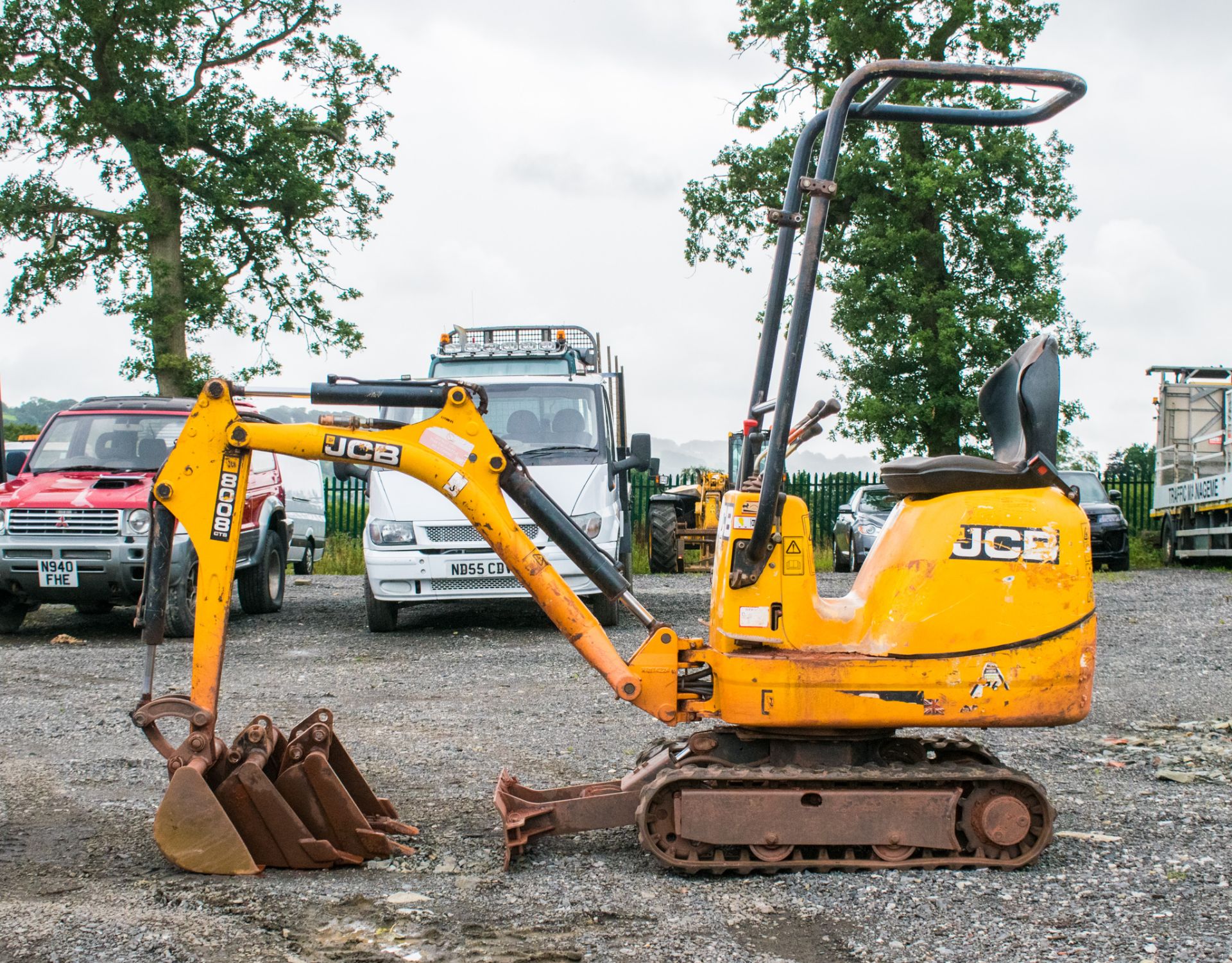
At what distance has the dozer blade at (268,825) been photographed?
4.58m

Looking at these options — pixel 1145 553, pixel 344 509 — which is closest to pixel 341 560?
pixel 344 509

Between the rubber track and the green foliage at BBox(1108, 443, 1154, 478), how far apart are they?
22.3 meters

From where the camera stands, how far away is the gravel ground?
12.5ft

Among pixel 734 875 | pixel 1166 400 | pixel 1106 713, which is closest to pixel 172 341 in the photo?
pixel 1166 400

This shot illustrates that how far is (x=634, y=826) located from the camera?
5.22m

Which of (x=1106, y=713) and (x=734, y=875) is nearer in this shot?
(x=734, y=875)

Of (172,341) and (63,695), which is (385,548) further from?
(172,341)

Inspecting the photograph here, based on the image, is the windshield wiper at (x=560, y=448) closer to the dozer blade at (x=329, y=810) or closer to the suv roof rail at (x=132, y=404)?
the suv roof rail at (x=132, y=404)

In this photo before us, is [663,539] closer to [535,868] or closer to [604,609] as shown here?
[604,609]

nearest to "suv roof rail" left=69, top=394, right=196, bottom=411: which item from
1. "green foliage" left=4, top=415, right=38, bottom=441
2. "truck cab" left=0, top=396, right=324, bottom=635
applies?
"truck cab" left=0, top=396, right=324, bottom=635

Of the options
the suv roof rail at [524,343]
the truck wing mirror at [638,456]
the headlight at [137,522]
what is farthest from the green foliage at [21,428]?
the truck wing mirror at [638,456]

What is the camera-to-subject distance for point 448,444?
4.83m

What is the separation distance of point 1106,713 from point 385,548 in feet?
20.4

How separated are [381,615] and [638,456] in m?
2.87
